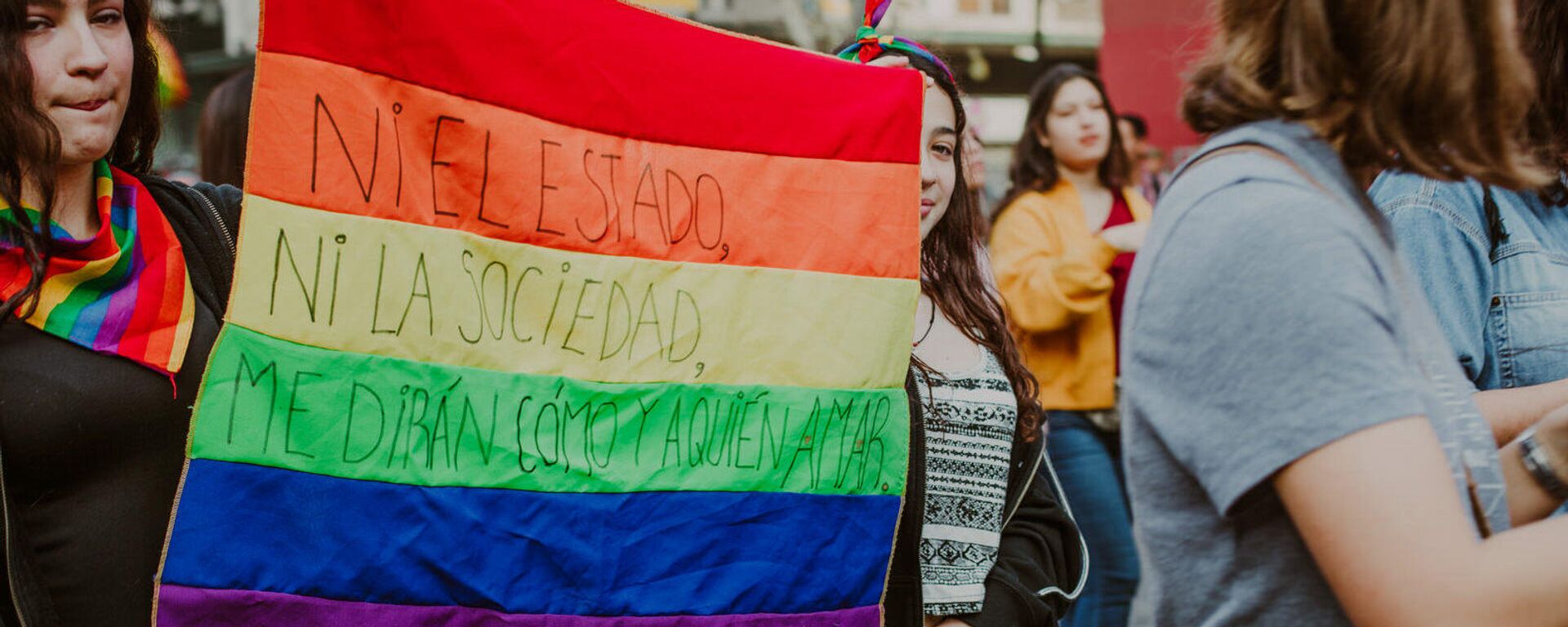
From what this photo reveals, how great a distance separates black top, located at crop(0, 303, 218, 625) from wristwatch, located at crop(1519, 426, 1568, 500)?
64.6 inches

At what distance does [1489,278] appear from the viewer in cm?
190

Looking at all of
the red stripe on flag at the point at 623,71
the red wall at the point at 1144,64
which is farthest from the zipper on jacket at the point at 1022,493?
the red wall at the point at 1144,64

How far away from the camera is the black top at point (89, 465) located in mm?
1664

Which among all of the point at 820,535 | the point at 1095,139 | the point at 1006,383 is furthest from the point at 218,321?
the point at 1095,139

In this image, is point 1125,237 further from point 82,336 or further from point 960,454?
point 82,336

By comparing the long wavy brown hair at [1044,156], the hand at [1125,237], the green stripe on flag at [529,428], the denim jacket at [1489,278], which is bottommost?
the green stripe on flag at [529,428]

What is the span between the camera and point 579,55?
1903mm

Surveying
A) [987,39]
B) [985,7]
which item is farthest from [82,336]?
[985,7]

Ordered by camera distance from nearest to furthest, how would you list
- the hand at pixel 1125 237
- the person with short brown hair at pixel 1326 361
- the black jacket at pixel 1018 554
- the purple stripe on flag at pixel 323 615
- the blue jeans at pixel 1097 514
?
the person with short brown hair at pixel 1326 361, the purple stripe on flag at pixel 323 615, the black jacket at pixel 1018 554, the blue jeans at pixel 1097 514, the hand at pixel 1125 237

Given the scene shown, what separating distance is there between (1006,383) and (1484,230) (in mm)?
785

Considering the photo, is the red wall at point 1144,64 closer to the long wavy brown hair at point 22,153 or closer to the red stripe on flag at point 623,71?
the red stripe on flag at point 623,71

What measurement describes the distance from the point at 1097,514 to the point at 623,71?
2150 millimetres

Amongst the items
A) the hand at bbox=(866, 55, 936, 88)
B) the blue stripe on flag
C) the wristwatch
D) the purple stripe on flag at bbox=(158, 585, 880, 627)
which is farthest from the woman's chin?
the wristwatch

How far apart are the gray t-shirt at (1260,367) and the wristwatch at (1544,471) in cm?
12
